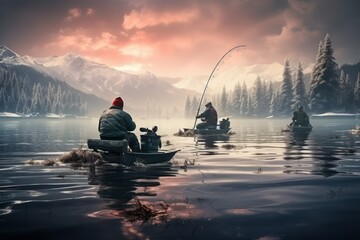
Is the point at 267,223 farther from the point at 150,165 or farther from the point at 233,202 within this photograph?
the point at 150,165

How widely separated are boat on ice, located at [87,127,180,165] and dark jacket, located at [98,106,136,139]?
0.39 metres

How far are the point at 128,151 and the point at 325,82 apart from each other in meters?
86.4

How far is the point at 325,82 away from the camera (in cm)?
8956

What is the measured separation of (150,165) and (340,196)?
24.3 ft

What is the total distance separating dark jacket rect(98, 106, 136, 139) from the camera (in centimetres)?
1325

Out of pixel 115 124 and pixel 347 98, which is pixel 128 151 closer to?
pixel 115 124

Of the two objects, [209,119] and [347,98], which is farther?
[347,98]

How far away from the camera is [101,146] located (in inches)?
520

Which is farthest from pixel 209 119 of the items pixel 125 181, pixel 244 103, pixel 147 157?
pixel 244 103

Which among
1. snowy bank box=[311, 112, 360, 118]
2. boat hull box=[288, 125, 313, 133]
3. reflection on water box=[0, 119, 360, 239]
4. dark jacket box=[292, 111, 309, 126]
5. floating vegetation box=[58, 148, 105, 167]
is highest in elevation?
snowy bank box=[311, 112, 360, 118]

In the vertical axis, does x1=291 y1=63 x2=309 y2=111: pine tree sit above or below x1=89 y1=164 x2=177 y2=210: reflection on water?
above

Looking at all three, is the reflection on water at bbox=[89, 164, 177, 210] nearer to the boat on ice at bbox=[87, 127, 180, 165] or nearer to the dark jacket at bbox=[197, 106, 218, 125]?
the boat on ice at bbox=[87, 127, 180, 165]

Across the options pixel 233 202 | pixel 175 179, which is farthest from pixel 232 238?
pixel 175 179

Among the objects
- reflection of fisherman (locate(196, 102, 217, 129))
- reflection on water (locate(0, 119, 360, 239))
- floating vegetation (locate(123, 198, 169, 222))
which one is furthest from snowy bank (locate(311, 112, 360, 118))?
floating vegetation (locate(123, 198, 169, 222))
